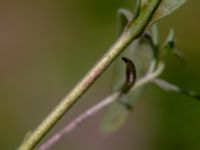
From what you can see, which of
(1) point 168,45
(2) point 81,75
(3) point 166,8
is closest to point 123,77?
(1) point 168,45

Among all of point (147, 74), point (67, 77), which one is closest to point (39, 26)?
point (67, 77)

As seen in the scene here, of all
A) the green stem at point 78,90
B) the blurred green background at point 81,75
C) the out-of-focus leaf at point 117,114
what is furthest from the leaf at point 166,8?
the blurred green background at point 81,75

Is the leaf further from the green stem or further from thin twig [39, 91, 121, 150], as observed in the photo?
thin twig [39, 91, 121, 150]

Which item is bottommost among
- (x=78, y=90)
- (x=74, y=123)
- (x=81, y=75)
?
(x=81, y=75)

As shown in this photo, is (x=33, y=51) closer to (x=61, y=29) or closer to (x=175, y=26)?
(x=61, y=29)

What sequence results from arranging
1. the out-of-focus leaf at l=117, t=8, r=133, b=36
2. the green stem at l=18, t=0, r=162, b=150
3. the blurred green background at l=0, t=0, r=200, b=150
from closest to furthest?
the green stem at l=18, t=0, r=162, b=150, the out-of-focus leaf at l=117, t=8, r=133, b=36, the blurred green background at l=0, t=0, r=200, b=150

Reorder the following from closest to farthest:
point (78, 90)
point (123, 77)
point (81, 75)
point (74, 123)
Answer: point (78, 90) → point (74, 123) → point (123, 77) → point (81, 75)

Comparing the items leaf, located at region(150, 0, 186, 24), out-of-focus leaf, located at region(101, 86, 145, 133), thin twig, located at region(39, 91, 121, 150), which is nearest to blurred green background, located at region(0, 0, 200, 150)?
out-of-focus leaf, located at region(101, 86, 145, 133)

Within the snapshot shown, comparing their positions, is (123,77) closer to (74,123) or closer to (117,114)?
(117,114)
